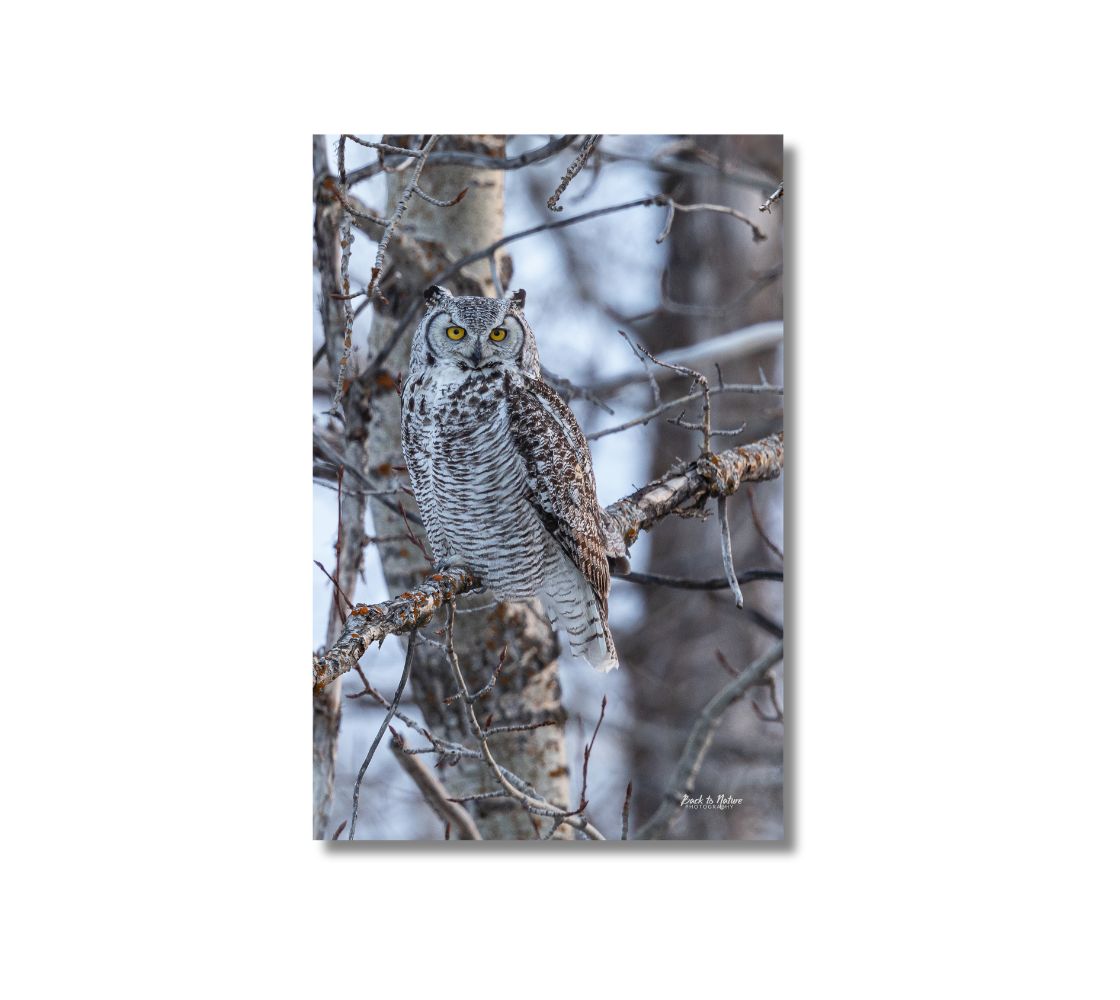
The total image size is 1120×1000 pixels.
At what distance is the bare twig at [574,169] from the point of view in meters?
2.12

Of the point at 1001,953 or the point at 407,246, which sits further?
the point at 407,246

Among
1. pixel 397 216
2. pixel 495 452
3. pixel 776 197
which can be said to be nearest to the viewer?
pixel 397 216

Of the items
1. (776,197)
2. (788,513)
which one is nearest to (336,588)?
(788,513)

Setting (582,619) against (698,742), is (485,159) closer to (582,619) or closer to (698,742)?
(582,619)

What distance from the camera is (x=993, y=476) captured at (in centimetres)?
232

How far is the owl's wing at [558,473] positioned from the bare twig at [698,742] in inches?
17.5

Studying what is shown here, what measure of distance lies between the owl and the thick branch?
0.10 metres

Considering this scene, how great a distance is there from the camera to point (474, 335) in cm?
221

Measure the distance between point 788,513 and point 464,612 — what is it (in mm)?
869

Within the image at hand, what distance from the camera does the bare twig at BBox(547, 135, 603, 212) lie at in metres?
2.12
